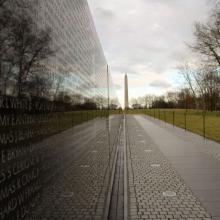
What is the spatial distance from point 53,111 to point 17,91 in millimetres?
907

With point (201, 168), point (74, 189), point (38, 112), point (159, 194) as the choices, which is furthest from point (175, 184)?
point (38, 112)

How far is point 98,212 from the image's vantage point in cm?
459

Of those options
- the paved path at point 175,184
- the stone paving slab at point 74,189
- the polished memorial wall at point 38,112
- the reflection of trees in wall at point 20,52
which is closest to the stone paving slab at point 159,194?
the paved path at point 175,184

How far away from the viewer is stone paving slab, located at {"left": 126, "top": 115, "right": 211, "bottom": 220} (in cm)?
524

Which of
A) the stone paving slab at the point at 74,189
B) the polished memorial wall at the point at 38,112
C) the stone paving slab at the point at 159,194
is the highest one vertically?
the polished memorial wall at the point at 38,112

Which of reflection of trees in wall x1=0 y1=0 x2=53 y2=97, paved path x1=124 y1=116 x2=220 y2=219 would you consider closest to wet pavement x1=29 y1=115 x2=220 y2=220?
paved path x1=124 y1=116 x2=220 y2=219

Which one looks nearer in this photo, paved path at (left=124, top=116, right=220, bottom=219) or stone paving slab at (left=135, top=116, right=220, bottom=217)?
paved path at (left=124, top=116, right=220, bottom=219)

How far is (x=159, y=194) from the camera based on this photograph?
6367 mm

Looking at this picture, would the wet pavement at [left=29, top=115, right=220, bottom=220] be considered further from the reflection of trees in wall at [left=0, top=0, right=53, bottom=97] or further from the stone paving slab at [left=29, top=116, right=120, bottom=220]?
the reflection of trees in wall at [left=0, top=0, right=53, bottom=97]

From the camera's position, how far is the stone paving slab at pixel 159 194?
5242 millimetres

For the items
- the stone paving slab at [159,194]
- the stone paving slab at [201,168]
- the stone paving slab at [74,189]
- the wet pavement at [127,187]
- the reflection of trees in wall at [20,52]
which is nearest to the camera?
the reflection of trees in wall at [20,52]

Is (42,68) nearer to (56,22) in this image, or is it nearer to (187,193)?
(56,22)

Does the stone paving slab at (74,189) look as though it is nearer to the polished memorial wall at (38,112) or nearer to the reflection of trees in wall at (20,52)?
the polished memorial wall at (38,112)

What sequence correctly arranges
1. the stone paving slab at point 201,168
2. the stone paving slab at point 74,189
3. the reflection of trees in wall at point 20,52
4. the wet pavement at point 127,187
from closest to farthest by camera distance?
1. the reflection of trees in wall at point 20,52
2. the stone paving slab at point 74,189
3. the wet pavement at point 127,187
4. the stone paving slab at point 201,168
